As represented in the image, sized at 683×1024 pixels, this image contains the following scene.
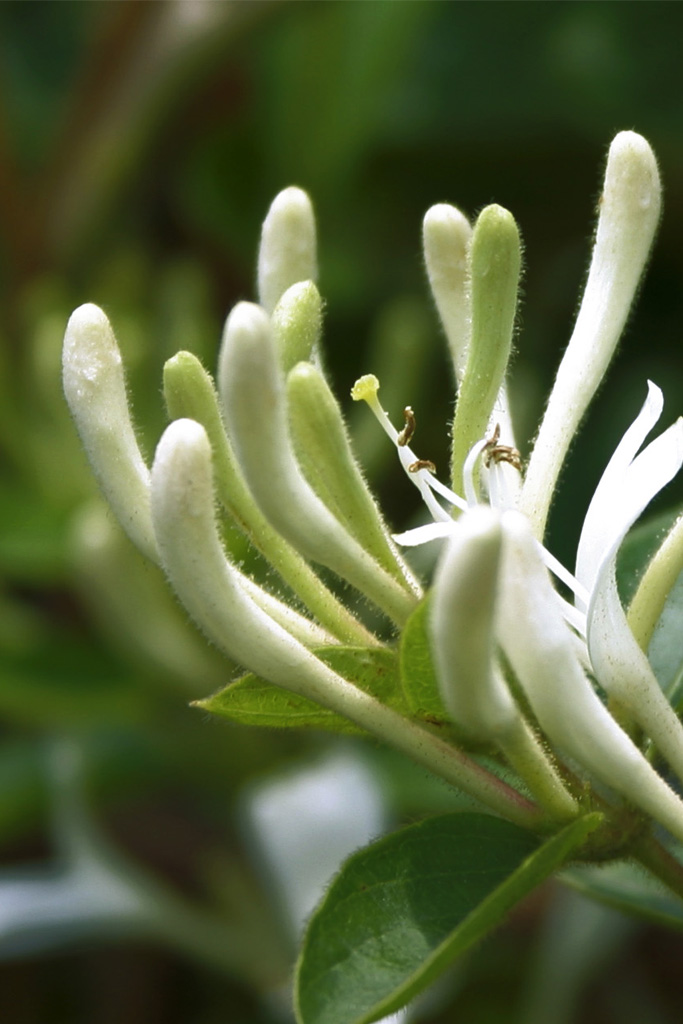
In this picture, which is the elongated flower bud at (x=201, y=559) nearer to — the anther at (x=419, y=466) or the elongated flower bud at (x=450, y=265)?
the anther at (x=419, y=466)

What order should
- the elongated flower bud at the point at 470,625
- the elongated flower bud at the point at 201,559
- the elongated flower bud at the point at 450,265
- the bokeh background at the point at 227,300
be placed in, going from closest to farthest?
the elongated flower bud at the point at 470,625
the elongated flower bud at the point at 201,559
the elongated flower bud at the point at 450,265
the bokeh background at the point at 227,300

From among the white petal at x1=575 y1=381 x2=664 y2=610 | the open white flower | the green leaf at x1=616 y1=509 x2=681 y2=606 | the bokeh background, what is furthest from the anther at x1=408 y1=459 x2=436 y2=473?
the bokeh background

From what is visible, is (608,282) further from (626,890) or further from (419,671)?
(626,890)

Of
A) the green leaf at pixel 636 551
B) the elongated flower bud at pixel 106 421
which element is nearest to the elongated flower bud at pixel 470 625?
the elongated flower bud at pixel 106 421

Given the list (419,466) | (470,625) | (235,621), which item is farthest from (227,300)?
(470,625)

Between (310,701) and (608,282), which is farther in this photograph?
(608,282)

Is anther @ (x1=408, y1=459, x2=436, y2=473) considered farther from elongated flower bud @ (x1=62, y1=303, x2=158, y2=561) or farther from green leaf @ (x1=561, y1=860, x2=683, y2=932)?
green leaf @ (x1=561, y1=860, x2=683, y2=932)
